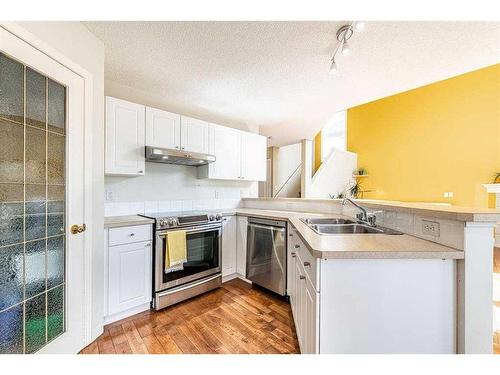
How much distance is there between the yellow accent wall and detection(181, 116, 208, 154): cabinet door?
603 cm

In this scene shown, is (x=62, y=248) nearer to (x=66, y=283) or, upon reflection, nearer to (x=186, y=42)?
(x=66, y=283)

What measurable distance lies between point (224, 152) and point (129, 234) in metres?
1.68

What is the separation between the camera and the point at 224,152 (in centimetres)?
Result: 314

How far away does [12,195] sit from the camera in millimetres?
1198

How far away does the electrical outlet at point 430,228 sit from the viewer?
1.18m

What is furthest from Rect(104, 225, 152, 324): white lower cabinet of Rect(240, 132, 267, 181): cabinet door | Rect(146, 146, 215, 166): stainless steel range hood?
Rect(240, 132, 267, 181): cabinet door

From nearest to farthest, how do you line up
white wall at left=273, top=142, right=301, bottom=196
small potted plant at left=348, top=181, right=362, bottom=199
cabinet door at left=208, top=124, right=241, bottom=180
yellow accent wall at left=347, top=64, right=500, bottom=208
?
cabinet door at left=208, top=124, right=241, bottom=180
yellow accent wall at left=347, top=64, right=500, bottom=208
white wall at left=273, top=142, right=301, bottom=196
small potted plant at left=348, top=181, right=362, bottom=199

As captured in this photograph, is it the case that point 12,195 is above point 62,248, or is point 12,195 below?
above

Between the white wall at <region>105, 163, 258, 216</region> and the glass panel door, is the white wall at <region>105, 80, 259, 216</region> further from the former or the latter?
the glass panel door

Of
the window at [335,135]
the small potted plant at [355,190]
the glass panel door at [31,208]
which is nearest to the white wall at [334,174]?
the small potted plant at [355,190]

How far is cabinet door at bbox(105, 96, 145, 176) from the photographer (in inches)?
81.1

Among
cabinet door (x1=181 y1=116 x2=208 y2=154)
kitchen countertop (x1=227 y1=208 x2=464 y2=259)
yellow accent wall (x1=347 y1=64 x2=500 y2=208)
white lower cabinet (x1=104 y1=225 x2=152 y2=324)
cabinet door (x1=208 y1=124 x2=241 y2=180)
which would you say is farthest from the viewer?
yellow accent wall (x1=347 y1=64 x2=500 y2=208)

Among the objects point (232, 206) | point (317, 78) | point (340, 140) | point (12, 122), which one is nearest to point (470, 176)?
point (340, 140)
